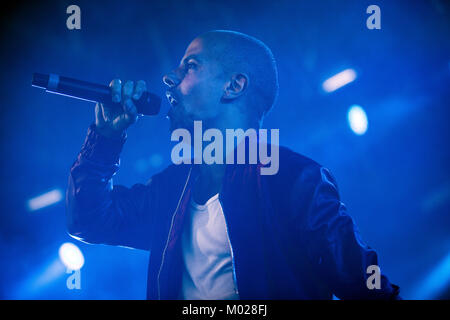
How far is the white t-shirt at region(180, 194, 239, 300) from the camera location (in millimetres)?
1132

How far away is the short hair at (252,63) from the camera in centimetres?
139

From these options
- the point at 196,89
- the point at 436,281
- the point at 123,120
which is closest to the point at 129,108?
the point at 123,120

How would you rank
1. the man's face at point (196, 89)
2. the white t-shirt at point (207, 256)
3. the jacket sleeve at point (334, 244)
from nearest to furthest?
Result: the jacket sleeve at point (334, 244)
the white t-shirt at point (207, 256)
the man's face at point (196, 89)

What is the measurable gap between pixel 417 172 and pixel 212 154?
116cm

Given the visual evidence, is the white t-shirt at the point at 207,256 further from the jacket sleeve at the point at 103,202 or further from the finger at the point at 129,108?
the finger at the point at 129,108

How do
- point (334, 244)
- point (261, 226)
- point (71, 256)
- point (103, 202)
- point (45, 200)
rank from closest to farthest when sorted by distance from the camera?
point (334, 244) → point (261, 226) → point (103, 202) → point (71, 256) → point (45, 200)

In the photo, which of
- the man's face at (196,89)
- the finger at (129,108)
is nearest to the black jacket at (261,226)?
the finger at (129,108)

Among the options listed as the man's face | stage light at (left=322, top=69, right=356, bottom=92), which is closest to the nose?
the man's face

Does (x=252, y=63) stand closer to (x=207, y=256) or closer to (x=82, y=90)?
(x=82, y=90)

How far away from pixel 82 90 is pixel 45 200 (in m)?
1.04

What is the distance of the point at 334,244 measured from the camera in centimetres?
98

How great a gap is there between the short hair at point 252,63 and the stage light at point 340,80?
0.55 metres

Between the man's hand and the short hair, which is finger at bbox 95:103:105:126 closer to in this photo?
the man's hand
